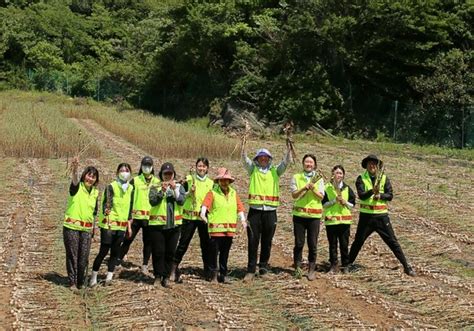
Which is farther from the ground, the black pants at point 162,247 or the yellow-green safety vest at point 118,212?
the yellow-green safety vest at point 118,212

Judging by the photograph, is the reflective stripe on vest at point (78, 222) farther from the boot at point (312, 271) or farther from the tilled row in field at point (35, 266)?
the boot at point (312, 271)

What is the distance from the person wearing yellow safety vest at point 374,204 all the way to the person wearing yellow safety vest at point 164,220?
217cm

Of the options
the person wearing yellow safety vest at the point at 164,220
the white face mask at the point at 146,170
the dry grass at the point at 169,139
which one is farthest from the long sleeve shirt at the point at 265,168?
the dry grass at the point at 169,139

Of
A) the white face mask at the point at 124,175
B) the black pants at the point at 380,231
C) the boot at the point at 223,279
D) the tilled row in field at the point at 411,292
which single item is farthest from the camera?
the black pants at the point at 380,231

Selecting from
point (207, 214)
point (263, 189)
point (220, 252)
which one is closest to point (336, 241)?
point (263, 189)

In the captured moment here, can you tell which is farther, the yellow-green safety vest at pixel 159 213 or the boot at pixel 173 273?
the boot at pixel 173 273

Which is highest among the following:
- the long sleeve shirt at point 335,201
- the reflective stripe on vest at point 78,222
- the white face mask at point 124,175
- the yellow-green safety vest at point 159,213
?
the white face mask at point 124,175

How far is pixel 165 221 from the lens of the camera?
7.66 m

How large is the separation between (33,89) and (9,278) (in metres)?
40.1

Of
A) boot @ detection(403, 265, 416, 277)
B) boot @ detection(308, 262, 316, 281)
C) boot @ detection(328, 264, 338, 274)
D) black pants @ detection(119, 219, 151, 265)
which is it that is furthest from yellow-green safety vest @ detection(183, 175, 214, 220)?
boot @ detection(403, 265, 416, 277)

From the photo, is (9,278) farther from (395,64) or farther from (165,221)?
(395,64)

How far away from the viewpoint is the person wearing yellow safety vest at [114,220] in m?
7.63

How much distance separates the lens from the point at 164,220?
7660 millimetres

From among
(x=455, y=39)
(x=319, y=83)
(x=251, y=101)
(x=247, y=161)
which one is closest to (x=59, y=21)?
(x=251, y=101)
